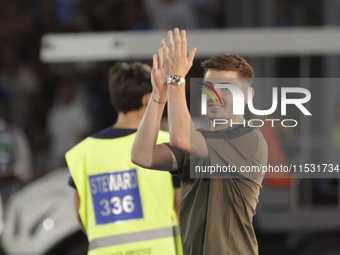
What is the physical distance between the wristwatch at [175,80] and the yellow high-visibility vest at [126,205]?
3.35 feet

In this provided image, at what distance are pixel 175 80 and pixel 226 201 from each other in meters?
0.49

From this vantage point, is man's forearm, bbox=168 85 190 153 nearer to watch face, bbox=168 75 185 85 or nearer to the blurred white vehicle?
watch face, bbox=168 75 185 85

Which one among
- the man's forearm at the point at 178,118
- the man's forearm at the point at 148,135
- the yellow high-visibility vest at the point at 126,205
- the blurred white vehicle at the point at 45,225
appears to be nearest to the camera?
the man's forearm at the point at 178,118

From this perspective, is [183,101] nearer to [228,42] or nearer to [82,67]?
[228,42]

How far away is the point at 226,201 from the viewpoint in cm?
341

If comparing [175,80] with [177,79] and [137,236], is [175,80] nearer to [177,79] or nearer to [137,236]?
[177,79]

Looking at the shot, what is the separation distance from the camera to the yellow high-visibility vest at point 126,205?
4383 millimetres

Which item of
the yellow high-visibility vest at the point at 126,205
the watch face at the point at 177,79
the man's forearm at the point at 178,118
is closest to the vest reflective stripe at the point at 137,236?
the yellow high-visibility vest at the point at 126,205

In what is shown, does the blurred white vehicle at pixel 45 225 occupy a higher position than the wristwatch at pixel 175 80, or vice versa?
the wristwatch at pixel 175 80

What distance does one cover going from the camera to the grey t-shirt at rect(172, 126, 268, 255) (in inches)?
134

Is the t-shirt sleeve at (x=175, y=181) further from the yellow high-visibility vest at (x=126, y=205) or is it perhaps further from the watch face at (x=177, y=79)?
the watch face at (x=177, y=79)

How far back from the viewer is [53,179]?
8.26 meters

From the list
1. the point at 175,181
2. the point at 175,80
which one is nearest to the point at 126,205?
the point at 175,181

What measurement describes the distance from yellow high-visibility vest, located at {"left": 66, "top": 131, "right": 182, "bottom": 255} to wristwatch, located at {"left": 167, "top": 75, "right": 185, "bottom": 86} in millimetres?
1022
